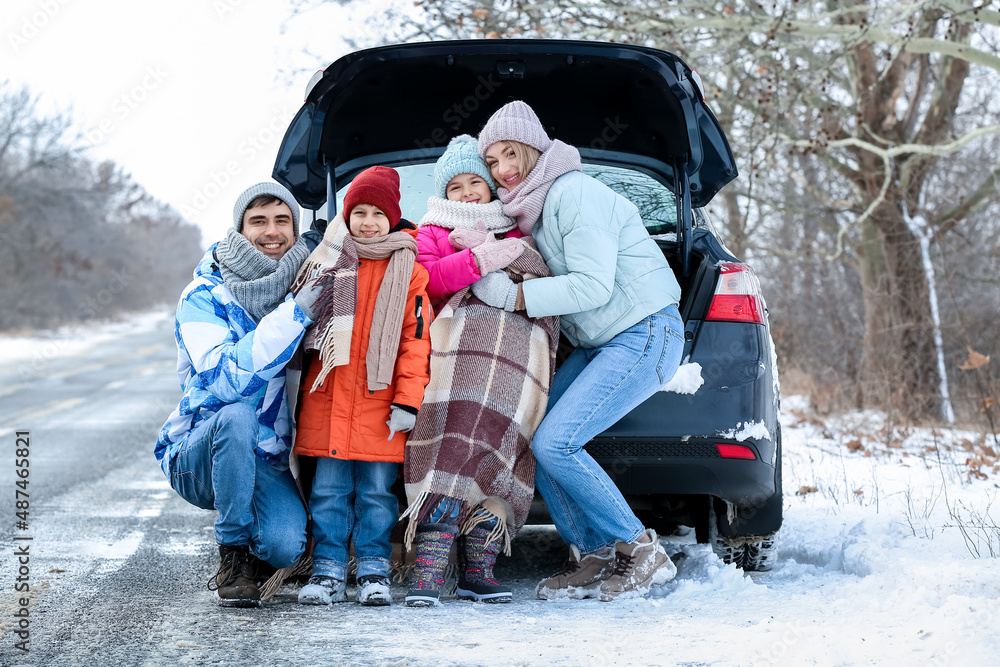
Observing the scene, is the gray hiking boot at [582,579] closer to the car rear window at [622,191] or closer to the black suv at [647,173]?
the black suv at [647,173]

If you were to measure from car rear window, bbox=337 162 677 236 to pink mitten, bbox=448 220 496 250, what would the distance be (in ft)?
2.20

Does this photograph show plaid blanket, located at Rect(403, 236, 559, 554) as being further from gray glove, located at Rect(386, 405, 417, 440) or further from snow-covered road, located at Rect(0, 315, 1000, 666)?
snow-covered road, located at Rect(0, 315, 1000, 666)

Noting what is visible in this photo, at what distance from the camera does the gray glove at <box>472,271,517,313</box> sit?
3490 mm

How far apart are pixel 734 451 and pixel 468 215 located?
1315 mm

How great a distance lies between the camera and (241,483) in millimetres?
3430

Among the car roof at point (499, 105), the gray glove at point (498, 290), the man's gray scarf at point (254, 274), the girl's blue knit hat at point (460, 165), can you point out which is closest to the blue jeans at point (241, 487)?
the man's gray scarf at point (254, 274)

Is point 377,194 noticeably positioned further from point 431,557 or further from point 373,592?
point 373,592

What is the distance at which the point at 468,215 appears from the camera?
3592 millimetres

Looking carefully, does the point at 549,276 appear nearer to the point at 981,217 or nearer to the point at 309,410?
the point at 309,410

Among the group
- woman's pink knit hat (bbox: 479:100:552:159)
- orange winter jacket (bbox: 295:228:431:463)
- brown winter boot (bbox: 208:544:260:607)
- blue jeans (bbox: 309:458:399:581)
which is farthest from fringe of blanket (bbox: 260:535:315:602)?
woman's pink knit hat (bbox: 479:100:552:159)

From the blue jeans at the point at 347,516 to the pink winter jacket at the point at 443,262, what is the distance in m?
0.68

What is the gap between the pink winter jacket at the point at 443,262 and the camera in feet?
11.5

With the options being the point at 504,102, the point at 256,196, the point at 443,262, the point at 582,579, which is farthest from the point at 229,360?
the point at 504,102

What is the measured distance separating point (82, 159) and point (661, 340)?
36054 mm
